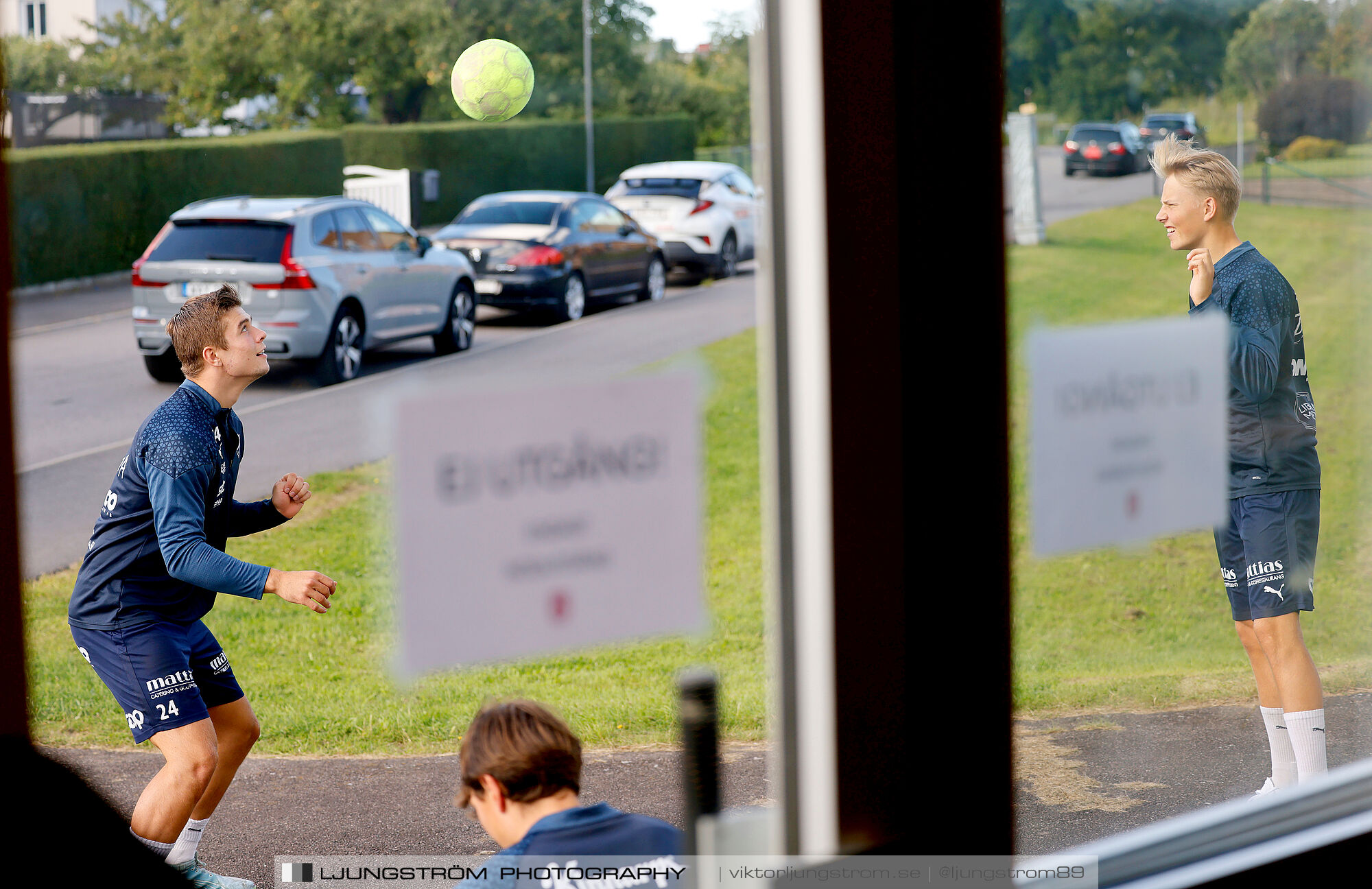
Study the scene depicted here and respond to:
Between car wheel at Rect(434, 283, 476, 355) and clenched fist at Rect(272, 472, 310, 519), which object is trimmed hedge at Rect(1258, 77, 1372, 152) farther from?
clenched fist at Rect(272, 472, 310, 519)

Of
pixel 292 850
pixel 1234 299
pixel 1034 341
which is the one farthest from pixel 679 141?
pixel 292 850

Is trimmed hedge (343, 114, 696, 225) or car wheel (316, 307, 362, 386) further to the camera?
car wheel (316, 307, 362, 386)

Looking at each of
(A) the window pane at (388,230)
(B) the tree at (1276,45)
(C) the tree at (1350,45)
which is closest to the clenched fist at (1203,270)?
(B) the tree at (1276,45)

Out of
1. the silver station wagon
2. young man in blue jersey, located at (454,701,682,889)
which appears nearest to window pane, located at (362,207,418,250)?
the silver station wagon

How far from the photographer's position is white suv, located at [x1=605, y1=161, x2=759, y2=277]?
1936mm

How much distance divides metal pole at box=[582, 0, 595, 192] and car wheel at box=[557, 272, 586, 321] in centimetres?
24

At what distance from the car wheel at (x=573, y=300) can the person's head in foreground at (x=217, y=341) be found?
1.70 feet

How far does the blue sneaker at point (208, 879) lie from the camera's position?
234 centimetres

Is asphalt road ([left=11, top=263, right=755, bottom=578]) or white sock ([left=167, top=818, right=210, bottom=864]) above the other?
asphalt road ([left=11, top=263, right=755, bottom=578])

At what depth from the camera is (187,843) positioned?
2.33 meters

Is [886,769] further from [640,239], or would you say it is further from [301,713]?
[301,713]

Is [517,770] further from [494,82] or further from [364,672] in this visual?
[364,672]

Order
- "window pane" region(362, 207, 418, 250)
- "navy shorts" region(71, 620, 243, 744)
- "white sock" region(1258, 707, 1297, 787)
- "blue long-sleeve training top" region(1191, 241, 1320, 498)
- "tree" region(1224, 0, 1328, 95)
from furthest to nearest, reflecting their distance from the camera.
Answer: "tree" region(1224, 0, 1328, 95) < "white sock" region(1258, 707, 1297, 787) < "blue long-sleeve training top" region(1191, 241, 1320, 498) < "window pane" region(362, 207, 418, 250) < "navy shorts" region(71, 620, 243, 744)

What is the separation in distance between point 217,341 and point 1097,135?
6.66 feet
